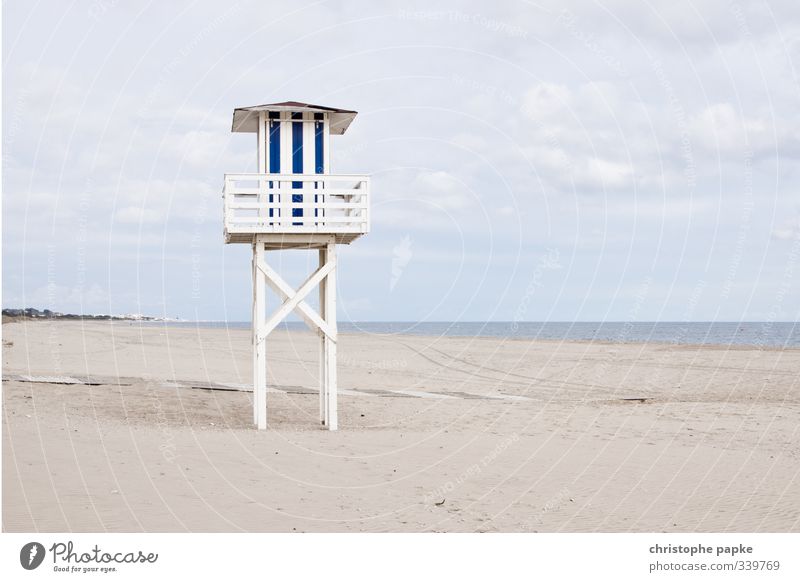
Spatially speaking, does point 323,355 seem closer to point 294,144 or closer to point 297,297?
point 297,297

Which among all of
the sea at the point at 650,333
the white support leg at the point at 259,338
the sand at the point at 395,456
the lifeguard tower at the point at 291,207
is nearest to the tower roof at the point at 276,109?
the lifeguard tower at the point at 291,207

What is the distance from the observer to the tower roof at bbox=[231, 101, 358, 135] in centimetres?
1612

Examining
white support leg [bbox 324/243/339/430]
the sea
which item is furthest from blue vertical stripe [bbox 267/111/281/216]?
the sea

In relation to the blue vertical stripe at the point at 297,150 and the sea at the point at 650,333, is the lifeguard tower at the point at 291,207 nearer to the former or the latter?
the blue vertical stripe at the point at 297,150

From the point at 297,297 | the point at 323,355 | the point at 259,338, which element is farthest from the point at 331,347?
the point at 259,338

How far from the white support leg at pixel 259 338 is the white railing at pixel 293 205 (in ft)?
2.13

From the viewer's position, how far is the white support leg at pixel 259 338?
16.5 metres

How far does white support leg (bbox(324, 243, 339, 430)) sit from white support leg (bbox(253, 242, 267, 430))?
132cm

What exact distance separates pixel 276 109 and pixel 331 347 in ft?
16.4

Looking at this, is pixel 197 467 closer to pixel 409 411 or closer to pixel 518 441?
pixel 518 441

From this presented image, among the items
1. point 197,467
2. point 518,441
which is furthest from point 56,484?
point 518,441

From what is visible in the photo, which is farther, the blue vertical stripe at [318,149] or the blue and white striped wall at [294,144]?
the blue vertical stripe at [318,149]

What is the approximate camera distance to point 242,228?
15977mm

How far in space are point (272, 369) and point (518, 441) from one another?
Result: 1812cm
